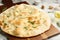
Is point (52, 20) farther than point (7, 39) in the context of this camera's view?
Yes

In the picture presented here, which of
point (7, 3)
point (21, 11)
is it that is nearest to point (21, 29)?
point (21, 11)

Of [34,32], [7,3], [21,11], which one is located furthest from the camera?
[7,3]

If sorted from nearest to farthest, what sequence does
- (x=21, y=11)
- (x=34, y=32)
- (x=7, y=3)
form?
(x=34, y=32) < (x=21, y=11) < (x=7, y=3)

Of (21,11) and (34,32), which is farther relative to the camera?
(21,11)

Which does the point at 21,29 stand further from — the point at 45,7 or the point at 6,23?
the point at 45,7

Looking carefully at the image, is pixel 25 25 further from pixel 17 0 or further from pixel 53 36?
pixel 17 0

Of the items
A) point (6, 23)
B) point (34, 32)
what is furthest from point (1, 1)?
point (34, 32)
